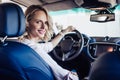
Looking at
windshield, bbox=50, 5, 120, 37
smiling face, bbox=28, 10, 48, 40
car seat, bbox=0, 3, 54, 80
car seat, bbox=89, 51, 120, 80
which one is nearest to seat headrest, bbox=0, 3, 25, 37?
car seat, bbox=0, 3, 54, 80

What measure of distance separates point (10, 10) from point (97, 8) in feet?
4.10

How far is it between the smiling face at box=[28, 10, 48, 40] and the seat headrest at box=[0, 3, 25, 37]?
0.52m

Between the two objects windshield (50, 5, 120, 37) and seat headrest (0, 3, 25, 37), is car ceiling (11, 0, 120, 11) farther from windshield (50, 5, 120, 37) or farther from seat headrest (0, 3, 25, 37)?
windshield (50, 5, 120, 37)

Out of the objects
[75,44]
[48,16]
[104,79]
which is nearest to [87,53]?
[75,44]

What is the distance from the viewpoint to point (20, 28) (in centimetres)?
231

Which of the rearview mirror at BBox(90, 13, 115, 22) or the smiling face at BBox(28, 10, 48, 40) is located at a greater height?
the smiling face at BBox(28, 10, 48, 40)

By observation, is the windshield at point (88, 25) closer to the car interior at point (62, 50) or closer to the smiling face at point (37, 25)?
the car interior at point (62, 50)

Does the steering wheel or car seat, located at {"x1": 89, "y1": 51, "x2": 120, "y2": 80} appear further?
the steering wheel

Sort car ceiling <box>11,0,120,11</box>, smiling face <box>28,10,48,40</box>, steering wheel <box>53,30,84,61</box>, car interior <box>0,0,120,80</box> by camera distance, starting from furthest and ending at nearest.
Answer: steering wheel <box>53,30,84,61</box>
car ceiling <box>11,0,120,11</box>
smiling face <box>28,10,48,40</box>
car interior <box>0,0,120,80</box>

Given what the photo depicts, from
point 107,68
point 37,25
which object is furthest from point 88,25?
point 107,68

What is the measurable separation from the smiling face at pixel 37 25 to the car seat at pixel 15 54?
505 millimetres

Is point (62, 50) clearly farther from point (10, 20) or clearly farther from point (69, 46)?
point (10, 20)

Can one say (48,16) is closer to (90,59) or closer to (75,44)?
(75,44)

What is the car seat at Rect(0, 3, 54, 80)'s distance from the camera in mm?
2256
